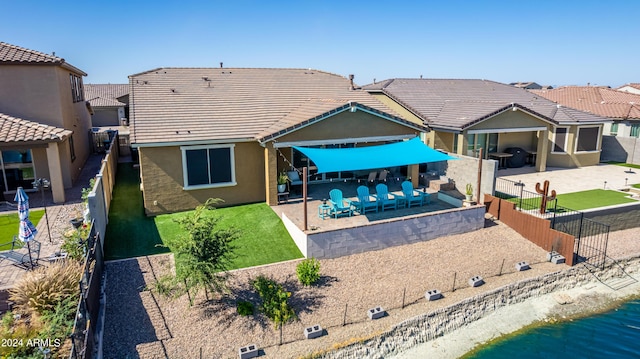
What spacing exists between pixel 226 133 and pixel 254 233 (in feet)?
18.9

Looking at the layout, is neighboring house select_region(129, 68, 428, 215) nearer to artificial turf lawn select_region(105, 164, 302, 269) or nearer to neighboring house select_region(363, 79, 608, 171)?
artificial turf lawn select_region(105, 164, 302, 269)

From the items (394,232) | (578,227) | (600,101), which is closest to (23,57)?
(394,232)

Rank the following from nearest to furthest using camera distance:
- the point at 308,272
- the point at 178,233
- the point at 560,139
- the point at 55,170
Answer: the point at 308,272
the point at 178,233
the point at 55,170
the point at 560,139

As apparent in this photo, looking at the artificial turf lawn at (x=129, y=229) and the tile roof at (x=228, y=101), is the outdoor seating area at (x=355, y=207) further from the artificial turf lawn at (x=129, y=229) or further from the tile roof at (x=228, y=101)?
the artificial turf lawn at (x=129, y=229)

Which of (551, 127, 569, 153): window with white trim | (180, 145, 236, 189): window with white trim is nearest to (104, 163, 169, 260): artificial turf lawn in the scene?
(180, 145, 236, 189): window with white trim

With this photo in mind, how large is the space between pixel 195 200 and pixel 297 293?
8.86 meters

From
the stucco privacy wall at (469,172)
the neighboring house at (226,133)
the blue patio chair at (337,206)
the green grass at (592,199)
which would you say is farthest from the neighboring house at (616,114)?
the blue patio chair at (337,206)

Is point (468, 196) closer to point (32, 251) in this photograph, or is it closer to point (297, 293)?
point (297, 293)

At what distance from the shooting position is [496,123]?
93.1 feet

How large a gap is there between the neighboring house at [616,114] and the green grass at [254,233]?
28.8 meters

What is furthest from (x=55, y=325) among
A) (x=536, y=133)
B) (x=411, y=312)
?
(x=536, y=133)

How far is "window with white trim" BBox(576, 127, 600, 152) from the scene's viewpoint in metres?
32.0

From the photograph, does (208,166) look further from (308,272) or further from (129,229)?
(308,272)

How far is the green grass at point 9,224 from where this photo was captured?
1652 cm
